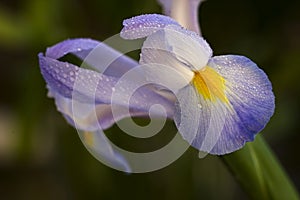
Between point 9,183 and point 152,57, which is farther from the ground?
point 152,57

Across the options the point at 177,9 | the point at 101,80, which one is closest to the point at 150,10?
the point at 177,9

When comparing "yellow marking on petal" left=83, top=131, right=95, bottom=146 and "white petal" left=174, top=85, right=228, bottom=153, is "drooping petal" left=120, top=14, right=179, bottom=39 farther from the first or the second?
"yellow marking on petal" left=83, top=131, right=95, bottom=146

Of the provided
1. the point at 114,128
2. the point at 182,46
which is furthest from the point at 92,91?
the point at 114,128

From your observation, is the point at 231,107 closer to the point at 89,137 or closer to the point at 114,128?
the point at 89,137

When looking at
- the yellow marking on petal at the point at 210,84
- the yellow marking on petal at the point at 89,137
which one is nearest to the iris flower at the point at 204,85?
the yellow marking on petal at the point at 210,84

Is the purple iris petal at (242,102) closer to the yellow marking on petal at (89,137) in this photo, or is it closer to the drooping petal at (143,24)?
the drooping petal at (143,24)

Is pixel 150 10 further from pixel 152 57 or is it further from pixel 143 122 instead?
pixel 152 57

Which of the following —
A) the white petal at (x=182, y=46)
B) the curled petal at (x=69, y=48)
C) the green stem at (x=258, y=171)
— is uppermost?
the white petal at (x=182, y=46)
